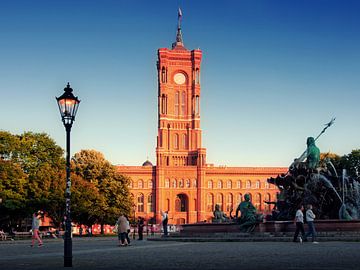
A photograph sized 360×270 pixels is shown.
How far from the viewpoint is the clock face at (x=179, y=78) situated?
142 metres

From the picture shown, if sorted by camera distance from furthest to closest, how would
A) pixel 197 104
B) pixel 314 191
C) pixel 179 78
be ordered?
pixel 179 78, pixel 197 104, pixel 314 191

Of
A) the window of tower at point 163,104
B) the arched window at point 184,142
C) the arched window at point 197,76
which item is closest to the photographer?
the window of tower at point 163,104

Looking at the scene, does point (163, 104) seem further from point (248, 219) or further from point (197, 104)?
point (248, 219)

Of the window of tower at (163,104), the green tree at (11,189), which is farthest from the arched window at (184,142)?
the green tree at (11,189)

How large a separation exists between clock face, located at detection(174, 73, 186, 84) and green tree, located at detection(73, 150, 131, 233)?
217 ft

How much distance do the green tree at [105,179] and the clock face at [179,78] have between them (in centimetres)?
6618

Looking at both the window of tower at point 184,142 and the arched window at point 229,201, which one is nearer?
the window of tower at point 184,142

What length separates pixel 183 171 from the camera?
135m

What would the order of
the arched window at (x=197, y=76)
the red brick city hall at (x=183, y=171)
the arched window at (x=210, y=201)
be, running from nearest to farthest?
the red brick city hall at (x=183, y=171), the arched window at (x=210, y=201), the arched window at (x=197, y=76)

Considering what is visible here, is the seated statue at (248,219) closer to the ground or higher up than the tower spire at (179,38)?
closer to the ground

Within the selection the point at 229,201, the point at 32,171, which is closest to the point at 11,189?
the point at 32,171

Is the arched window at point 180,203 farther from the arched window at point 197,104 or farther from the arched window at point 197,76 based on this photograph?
the arched window at point 197,76

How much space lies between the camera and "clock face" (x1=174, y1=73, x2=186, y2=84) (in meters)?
142

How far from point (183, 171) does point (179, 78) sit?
21.5 meters
